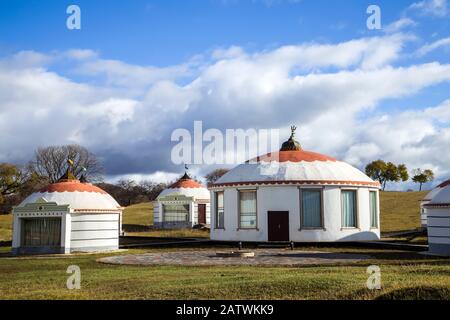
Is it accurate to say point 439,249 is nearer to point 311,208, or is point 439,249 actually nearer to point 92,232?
point 311,208

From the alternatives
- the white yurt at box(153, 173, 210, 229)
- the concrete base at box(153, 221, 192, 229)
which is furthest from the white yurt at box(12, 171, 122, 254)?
the white yurt at box(153, 173, 210, 229)

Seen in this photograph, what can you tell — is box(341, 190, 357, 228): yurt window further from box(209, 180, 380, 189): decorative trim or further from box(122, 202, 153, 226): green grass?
box(122, 202, 153, 226): green grass

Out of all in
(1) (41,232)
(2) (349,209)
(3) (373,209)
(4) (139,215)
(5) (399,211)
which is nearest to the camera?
(1) (41,232)

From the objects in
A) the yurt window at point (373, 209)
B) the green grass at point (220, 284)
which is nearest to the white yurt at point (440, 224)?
the green grass at point (220, 284)

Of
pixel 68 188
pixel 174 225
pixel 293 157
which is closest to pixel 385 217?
pixel 174 225

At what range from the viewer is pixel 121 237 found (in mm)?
40875

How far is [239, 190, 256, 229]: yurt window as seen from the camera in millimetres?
31531

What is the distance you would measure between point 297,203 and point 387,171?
6937 centimetres

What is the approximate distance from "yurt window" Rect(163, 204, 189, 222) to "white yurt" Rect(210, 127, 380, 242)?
1975 centimetres

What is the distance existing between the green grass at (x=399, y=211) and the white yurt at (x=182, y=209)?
53.8 ft

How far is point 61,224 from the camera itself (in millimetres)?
27109

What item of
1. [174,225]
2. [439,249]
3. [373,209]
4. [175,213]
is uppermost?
[373,209]

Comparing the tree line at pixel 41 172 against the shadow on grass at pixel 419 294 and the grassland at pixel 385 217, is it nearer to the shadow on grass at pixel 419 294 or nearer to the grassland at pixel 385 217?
the grassland at pixel 385 217
